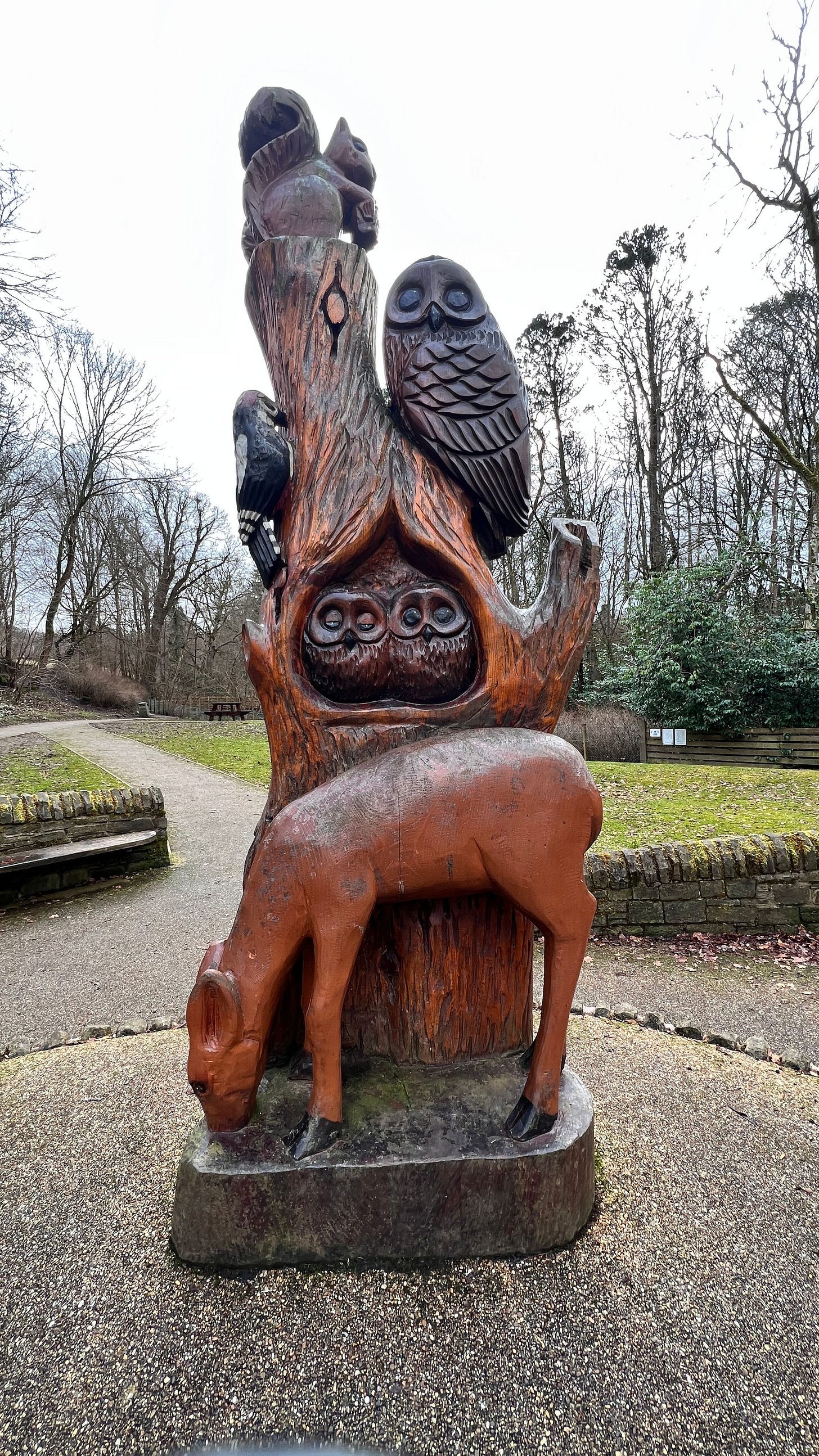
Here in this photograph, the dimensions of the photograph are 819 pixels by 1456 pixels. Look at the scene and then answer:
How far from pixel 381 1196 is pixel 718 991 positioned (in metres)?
3.39

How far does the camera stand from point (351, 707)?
192 centimetres

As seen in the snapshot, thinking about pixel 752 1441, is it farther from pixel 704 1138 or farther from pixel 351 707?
pixel 351 707

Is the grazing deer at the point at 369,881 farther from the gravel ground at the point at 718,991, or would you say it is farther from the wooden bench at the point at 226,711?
the wooden bench at the point at 226,711

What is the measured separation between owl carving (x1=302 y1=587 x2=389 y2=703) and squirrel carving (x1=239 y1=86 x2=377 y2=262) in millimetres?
1193

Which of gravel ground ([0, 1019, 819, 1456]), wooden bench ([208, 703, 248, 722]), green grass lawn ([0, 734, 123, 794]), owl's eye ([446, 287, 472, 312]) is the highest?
owl's eye ([446, 287, 472, 312])

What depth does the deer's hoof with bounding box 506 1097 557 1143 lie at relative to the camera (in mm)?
1721

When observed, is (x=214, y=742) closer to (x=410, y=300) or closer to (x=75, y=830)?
(x=75, y=830)

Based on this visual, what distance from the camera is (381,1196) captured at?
5.39ft

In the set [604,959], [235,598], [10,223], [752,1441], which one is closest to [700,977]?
[604,959]

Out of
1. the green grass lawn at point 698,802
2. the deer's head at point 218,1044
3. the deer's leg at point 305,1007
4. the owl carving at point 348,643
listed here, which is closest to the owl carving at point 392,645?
the owl carving at point 348,643

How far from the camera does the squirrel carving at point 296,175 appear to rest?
208 centimetres

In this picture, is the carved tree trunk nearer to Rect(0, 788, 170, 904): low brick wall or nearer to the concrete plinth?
the concrete plinth

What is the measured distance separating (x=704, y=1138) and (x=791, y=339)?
1824cm

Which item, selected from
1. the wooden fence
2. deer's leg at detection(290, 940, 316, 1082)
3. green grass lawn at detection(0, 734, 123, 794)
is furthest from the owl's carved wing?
the wooden fence
